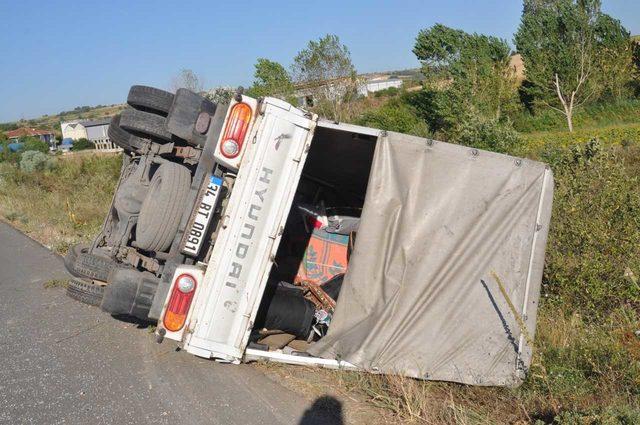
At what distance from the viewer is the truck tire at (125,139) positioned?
21.1ft

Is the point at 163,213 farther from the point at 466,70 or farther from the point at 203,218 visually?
the point at 466,70

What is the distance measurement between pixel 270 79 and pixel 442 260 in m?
37.4

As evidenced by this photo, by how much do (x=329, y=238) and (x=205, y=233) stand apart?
244 centimetres

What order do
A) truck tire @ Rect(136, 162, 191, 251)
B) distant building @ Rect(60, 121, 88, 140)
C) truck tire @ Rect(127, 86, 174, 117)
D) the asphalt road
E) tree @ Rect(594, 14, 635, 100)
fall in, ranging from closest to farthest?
1. the asphalt road
2. truck tire @ Rect(136, 162, 191, 251)
3. truck tire @ Rect(127, 86, 174, 117)
4. tree @ Rect(594, 14, 635, 100)
5. distant building @ Rect(60, 121, 88, 140)

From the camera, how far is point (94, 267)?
19.9 feet

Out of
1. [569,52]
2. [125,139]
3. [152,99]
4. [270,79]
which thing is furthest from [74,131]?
[152,99]

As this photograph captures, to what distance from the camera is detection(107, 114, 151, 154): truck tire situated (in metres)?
6.43

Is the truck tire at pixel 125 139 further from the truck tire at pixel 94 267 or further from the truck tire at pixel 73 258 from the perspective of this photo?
the truck tire at pixel 73 258

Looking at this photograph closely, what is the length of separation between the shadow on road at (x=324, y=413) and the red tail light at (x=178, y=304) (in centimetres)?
117

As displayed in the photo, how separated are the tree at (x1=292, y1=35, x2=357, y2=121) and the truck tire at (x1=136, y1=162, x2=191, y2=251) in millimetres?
35227

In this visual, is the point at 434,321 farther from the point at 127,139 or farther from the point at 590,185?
the point at 127,139

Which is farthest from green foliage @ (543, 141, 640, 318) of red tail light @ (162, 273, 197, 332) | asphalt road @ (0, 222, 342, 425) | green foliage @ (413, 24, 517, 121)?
green foliage @ (413, 24, 517, 121)

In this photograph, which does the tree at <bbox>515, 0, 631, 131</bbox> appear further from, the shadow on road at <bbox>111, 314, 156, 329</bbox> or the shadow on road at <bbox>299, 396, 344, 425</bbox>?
the shadow on road at <bbox>299, 396, 344, 425</bbox>

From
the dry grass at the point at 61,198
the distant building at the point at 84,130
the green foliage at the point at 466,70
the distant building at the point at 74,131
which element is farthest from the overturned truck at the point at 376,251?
the distant building at the point at 74,131
